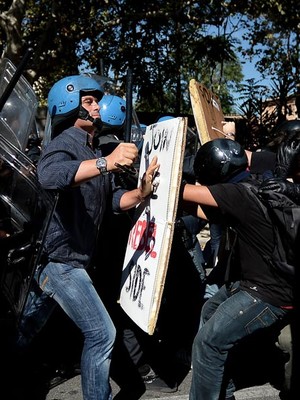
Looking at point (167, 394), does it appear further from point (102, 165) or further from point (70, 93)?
point (70, 93)

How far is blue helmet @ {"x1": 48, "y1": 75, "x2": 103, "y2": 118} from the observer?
10.2 ft

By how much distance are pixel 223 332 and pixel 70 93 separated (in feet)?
5.22

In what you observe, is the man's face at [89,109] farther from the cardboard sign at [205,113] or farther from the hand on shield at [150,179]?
the cardboard sign at [205,113]

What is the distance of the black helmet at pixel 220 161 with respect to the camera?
9.58ft

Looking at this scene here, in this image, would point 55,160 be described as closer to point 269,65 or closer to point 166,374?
point 166,374

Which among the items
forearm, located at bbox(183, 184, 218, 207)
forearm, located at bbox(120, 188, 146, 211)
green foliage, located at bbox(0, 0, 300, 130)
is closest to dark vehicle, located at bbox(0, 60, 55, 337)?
forearm, located at bbox(120, 188, 146, 211)

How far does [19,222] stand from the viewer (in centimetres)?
301

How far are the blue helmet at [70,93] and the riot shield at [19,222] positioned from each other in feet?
1.40

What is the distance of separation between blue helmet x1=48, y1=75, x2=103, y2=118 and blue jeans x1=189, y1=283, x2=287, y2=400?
1.41m

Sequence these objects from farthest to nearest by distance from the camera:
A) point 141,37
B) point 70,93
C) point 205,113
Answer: point 141,37, point 205,113, point 70,93

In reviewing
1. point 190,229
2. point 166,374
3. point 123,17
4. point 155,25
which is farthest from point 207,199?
point 155,25

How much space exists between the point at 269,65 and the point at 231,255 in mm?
16361

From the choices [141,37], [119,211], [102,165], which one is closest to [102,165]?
[102,165]

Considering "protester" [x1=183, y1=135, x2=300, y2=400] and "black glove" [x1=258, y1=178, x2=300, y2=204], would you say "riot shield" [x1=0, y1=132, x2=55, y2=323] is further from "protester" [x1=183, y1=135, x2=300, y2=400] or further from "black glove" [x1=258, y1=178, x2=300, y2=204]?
"black glove" [x1=258, y1=178, x2=300, y2=204]
